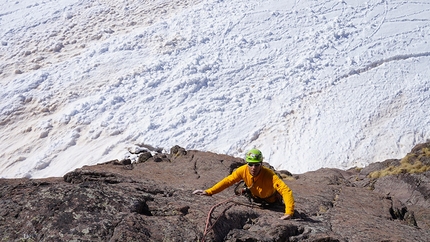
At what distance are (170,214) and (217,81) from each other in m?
15.3

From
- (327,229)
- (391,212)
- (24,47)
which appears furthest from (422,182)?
(24,47)

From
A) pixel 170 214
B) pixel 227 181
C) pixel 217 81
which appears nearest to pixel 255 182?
pixel 227 181

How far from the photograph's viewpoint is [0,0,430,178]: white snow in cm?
1839

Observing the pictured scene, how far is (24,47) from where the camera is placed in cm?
2477

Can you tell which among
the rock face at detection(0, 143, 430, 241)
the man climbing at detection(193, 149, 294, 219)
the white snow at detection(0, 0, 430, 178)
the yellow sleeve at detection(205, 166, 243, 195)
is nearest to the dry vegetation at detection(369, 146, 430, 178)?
the white snow at detection(0, 0, 430, 178)

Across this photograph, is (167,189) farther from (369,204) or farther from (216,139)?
(216,139)

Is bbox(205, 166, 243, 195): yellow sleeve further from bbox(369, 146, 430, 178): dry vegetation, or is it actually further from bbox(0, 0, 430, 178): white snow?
bbox(0, 0, 430, 178): white snow

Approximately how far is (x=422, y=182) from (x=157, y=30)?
53.7 ft

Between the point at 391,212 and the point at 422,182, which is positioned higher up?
the point at 391,212

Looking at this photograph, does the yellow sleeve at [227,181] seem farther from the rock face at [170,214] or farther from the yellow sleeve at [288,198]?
the yellow sleeve at [288,198]

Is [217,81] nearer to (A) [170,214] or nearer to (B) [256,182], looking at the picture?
(B) [256,182]

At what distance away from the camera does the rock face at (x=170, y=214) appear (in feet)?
18.6

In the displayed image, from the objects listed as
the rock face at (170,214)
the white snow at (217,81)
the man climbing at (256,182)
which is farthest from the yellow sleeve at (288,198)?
the white snow at (217,81)

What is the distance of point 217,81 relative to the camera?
70.5 ft
